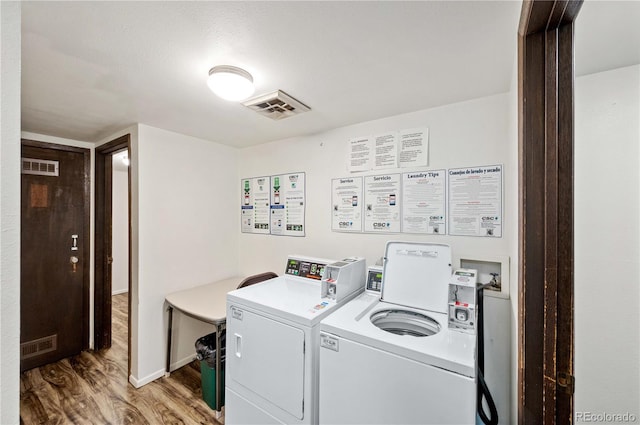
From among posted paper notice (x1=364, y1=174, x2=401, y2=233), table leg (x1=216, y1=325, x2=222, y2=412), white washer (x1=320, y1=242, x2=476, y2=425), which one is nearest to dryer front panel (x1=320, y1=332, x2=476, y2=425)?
white washer (x1=320, y1=242, x2=476, y2=425)

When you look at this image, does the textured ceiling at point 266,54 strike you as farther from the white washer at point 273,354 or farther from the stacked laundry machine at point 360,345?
the white washer at point 273,354

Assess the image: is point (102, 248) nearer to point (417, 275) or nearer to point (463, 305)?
point (417, 275)

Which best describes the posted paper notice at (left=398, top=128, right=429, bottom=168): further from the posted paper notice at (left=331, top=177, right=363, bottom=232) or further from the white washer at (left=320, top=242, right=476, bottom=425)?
the white washer at (left=320, top=242, right=476, bottom=425)

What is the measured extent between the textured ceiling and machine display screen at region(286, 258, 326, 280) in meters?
1.19

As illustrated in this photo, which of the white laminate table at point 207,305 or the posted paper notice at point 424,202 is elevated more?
the posted paper notice at point 424,202

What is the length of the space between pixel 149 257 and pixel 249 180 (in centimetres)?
125

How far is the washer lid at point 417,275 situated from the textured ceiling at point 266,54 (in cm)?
103

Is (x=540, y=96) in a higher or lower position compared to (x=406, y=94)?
lower

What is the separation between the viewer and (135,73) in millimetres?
1523

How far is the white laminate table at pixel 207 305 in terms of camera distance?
2037 mm
